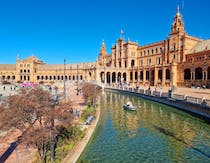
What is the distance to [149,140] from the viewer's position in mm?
18062

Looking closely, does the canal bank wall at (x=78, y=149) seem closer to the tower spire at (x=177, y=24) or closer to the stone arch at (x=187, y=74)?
the stone arch at (x=187, y=74)

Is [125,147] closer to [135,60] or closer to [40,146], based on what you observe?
[40,146]

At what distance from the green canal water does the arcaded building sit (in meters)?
35.0

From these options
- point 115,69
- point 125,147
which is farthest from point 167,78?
point 125,147

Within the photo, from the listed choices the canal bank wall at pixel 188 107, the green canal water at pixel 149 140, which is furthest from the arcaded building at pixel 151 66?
the green canal water at pixel 149 140

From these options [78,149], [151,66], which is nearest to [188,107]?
[78,149]

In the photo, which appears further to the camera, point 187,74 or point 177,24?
point 177,24

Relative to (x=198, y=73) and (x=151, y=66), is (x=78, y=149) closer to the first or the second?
(x=198, y=73)

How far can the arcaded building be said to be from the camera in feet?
198

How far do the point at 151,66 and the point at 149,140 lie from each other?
58148 millimetres

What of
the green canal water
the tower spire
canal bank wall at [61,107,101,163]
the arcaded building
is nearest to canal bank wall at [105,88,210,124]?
the green canal water

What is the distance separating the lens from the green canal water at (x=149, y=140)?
14461mm

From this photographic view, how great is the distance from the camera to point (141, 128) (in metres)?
22.0

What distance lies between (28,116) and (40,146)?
1909 millimetres
